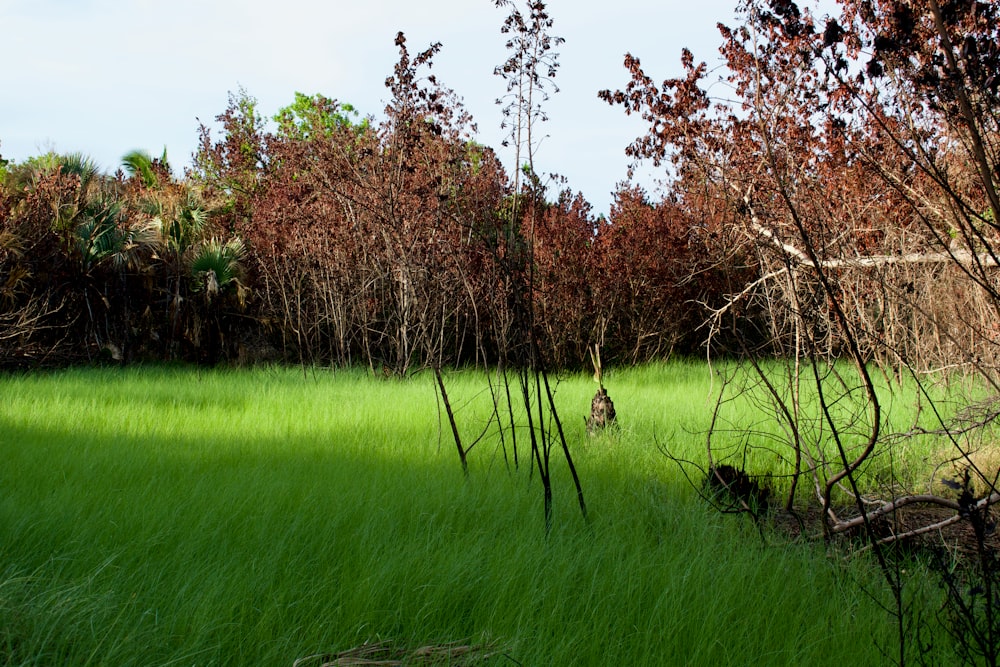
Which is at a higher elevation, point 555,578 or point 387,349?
point 387,349

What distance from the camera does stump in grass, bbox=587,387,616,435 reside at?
21.0 ft

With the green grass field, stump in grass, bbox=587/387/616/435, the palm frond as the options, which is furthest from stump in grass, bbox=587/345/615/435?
the palm frond

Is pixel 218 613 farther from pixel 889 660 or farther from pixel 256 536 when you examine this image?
pixel 889 660

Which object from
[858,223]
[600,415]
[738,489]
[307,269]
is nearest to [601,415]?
[600,415]

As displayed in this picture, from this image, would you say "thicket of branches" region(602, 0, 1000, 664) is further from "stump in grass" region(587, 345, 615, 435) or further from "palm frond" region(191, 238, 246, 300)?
"palm frond" region(191, 238, 246, 300)

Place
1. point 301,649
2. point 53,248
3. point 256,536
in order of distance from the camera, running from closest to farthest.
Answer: point 301,649
point 256,536
point 53,248

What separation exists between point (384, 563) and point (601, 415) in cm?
347

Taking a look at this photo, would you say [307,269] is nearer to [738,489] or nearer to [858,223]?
[858,223]

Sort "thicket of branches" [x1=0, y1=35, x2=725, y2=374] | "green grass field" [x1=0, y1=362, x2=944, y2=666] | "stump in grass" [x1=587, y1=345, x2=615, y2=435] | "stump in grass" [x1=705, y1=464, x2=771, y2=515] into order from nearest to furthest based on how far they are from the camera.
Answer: "green grass field" [x1=0, y1=362, x2=944, y2=666] < "stump in grass" [x1=705, y1=464, x2=771, y2=515] < "stump in grass" [x1=587, y1=345, x2=615, y2=435] < "thicket of branches" [x1=0, y1=35, x2=725, y2=374]

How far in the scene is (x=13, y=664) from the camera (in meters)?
2.34

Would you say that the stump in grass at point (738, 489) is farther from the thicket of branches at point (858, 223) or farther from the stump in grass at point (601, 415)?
the stump in grass at point (601, 415)

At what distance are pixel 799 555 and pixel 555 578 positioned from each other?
1291 mm

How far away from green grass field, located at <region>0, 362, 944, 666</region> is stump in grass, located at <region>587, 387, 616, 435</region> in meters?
0.34

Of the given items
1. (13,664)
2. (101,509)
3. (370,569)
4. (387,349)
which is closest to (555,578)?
(370,569)
